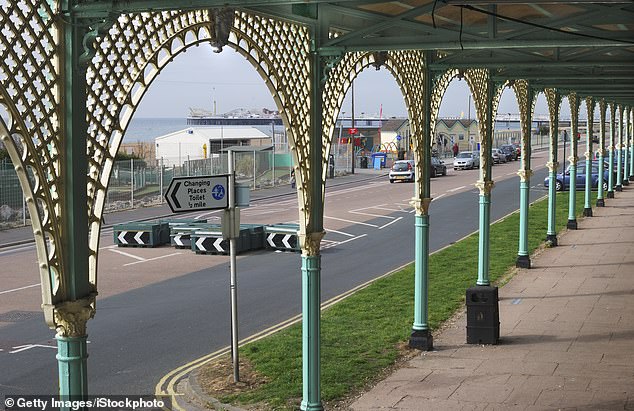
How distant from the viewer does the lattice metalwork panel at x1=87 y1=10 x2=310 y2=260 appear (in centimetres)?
613

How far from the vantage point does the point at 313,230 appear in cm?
920

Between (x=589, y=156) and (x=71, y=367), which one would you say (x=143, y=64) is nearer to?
(x=71, y=367)

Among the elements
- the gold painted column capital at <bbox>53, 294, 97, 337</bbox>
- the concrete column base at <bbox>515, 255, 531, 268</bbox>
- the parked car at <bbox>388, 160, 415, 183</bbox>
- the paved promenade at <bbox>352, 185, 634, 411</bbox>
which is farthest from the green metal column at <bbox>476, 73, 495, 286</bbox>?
the parked car at <bbox>388, 160, 415, 183</bbox>

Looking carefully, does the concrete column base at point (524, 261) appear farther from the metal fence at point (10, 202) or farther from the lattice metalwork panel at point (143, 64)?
the metal fence at point (10, 202)

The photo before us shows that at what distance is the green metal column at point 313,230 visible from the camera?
9.05 metres

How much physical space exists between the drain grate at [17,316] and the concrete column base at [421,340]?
6.95 m

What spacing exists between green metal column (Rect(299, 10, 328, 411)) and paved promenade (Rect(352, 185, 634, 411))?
1.41m

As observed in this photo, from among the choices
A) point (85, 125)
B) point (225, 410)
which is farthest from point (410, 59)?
point (85, 125)

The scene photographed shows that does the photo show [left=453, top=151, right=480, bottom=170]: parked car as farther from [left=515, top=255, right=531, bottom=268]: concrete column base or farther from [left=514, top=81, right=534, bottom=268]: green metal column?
[left=515, top=255, right=531, bottom=268]: concrete column base

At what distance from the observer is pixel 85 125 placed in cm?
598

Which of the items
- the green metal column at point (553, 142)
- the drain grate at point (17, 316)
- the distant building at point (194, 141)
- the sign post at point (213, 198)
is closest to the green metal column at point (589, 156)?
the green metal column at point (553, 142)

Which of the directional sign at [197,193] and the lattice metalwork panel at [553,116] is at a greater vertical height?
the lattice metalwork panel at [553,116]

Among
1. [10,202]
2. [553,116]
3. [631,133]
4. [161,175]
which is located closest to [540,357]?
[553,116]

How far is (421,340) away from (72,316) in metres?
7.95
